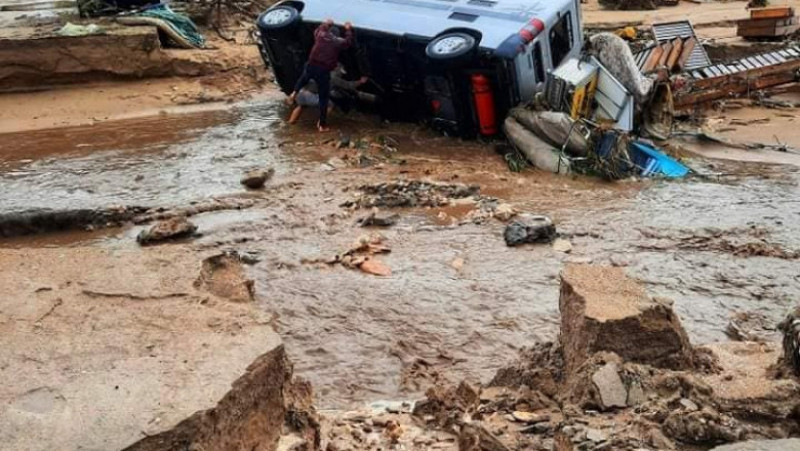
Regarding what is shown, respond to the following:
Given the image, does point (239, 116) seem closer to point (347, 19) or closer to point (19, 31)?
point (347, 19)

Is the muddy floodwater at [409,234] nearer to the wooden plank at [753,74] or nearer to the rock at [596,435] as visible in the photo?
the rock at [596,435]

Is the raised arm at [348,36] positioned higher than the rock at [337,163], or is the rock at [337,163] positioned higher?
the raised arm at [348,36]

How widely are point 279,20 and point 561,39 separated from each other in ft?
13.0

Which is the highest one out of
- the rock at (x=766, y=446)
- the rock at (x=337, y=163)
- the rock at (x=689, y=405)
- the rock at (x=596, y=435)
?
the rock at (x=766, y=446)

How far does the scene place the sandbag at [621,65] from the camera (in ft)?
37.4

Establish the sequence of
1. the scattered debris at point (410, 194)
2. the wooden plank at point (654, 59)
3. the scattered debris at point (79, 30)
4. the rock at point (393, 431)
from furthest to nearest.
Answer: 1. the wooden plank at point (654, 59)
2. the scattered debris at point (79, 30)
3. the scattered debris at point (410, 194)
4. the rock at point (393, 431)

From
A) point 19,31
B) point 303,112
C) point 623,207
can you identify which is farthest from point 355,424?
point 19,31

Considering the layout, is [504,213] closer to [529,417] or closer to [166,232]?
[166,232]

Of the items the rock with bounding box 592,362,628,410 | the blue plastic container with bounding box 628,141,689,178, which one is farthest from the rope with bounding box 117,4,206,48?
the rock with bounding box 592,362,628,410

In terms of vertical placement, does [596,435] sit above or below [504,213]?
above

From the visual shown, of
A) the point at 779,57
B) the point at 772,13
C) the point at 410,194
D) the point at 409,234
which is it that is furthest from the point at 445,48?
the point at 772,13

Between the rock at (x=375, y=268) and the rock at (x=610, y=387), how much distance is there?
3.95 metres

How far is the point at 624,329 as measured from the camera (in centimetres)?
358

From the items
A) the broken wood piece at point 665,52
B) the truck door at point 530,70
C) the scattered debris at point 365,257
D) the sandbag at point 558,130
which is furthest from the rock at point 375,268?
the broken wood piece at point 665,52
